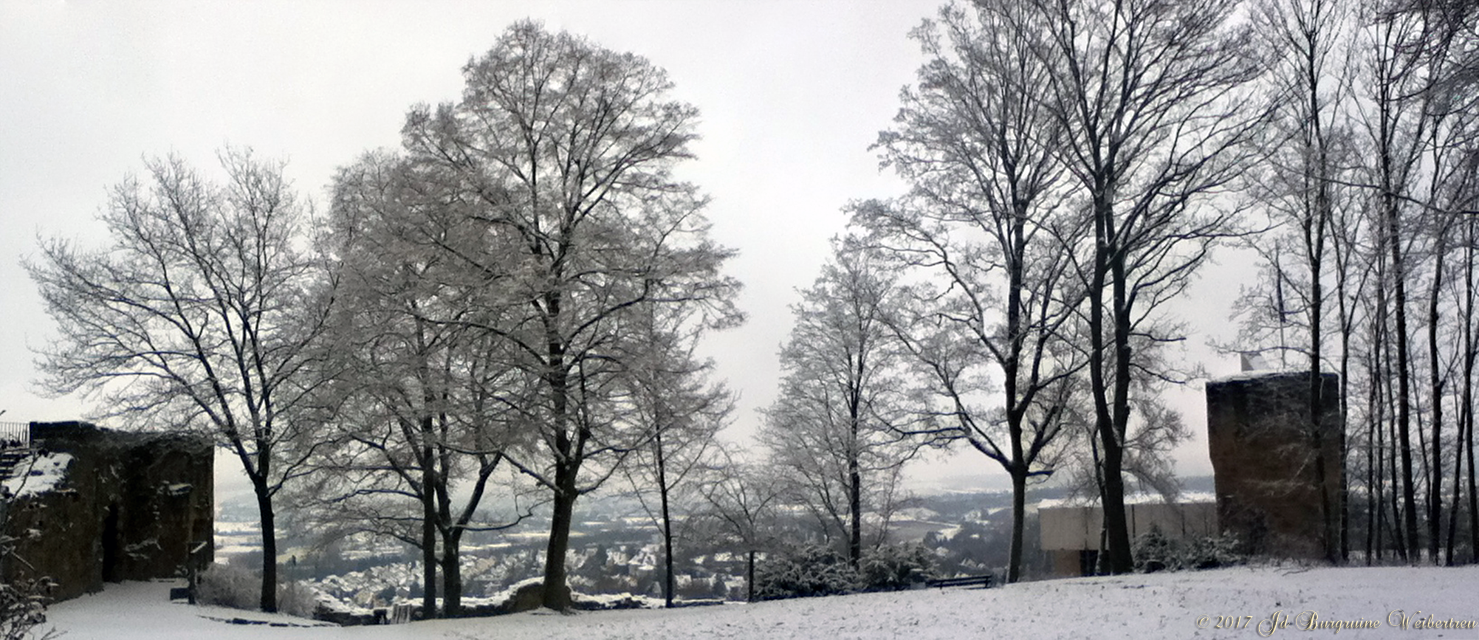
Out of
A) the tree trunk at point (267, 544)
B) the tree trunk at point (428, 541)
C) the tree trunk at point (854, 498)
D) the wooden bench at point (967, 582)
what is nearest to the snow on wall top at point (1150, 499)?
the tree trunk at point (854, 498)

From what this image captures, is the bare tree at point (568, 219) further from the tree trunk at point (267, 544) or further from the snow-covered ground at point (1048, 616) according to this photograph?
the tree trunk at point (267, 544)

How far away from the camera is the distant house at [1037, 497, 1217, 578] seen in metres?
30.9

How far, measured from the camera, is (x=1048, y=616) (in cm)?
1193

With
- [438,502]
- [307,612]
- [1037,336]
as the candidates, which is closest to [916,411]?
[1037,336]

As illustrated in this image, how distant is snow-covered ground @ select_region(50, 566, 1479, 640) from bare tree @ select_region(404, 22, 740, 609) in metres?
3.45

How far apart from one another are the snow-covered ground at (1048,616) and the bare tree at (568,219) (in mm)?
3446

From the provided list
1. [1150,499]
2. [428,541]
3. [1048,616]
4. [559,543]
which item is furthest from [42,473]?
[1150,499]

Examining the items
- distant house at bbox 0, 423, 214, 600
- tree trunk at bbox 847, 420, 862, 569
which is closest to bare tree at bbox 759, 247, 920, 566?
tree trunk at bbox 847, 420, 862, 569

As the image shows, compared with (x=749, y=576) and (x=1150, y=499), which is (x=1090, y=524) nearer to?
(x=1150, y=499)

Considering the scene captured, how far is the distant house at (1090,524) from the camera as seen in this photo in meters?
30.9

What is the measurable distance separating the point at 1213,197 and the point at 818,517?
14393 mm

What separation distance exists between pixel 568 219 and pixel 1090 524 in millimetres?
25101

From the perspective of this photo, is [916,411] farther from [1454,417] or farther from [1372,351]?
[1454,417]

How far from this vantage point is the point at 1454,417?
22.4 m
